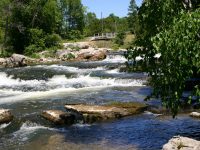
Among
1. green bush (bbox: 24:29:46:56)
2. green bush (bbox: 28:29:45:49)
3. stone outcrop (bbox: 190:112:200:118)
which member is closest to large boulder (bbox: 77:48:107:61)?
green bush (bbox: 24:29:46:56)

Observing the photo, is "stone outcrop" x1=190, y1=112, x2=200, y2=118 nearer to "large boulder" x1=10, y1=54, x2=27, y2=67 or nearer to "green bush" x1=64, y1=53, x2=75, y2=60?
"large boulder" x1=10, y1=54, x2=27, y2=67

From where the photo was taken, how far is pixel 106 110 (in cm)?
2097

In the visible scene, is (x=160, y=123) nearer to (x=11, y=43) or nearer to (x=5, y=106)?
(x=5, y=106)

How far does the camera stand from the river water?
55.9 ft

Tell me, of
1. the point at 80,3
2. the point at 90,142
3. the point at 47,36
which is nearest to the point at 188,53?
the point at 90,142

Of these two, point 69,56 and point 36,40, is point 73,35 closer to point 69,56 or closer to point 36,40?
point 36,40

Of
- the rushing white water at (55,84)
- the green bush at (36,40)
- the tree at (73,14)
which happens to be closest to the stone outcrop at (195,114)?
the rushing white water at (55,84)

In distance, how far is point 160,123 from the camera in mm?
19516

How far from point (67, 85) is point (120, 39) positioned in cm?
5855

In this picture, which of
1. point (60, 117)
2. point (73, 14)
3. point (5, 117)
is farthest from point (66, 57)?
point (73, 14)

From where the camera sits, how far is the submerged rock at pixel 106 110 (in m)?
20.7

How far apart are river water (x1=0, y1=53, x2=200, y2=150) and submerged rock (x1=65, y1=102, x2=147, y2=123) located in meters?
0.50

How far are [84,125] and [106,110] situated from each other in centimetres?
154

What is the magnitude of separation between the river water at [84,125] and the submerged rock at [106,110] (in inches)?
19.5
